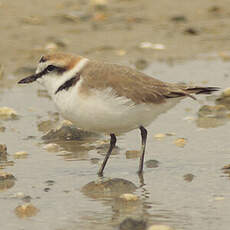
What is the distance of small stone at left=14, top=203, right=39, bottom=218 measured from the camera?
697 centimetres

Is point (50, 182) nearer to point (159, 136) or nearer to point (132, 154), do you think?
point (132, 154)

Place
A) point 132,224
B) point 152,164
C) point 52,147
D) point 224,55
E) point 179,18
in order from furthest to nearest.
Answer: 1. point 179,18
2. point 224,55
3. point 52,147
4. point 152,164
5. point 132,224

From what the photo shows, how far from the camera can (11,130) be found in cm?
1013

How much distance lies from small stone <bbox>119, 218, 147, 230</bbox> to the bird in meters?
1.55

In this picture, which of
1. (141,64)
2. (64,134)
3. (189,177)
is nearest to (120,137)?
(64,134)

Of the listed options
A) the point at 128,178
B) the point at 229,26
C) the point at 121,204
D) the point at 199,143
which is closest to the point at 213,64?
the point at 229,26

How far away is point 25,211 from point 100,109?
1.37 m

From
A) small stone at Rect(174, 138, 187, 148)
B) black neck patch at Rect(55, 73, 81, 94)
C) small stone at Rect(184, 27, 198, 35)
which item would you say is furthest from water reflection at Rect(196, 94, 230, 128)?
small stone at Rect(184, 27, 198, 35)

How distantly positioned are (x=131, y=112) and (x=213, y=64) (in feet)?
19.6

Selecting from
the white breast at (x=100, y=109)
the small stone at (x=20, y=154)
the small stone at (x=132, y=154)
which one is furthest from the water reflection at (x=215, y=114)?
the small stone at (x=20, y=154)

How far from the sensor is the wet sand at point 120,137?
23.3 feet

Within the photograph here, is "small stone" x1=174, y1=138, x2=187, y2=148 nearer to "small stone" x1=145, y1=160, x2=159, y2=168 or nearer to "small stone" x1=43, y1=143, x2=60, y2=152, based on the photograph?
"small stone" x1=145, y1=160, x2=159, y2=168

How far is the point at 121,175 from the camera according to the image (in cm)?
829

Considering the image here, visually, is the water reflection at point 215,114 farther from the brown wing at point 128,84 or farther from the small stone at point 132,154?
the brown wing at point 128,84
